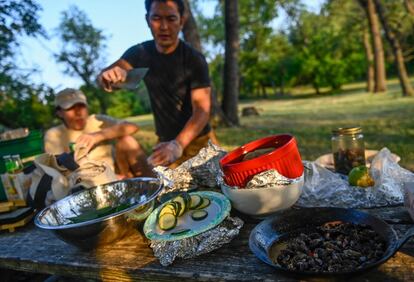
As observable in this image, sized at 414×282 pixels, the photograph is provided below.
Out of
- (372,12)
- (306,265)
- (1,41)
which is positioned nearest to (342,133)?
(306,265)

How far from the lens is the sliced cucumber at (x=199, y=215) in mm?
1572

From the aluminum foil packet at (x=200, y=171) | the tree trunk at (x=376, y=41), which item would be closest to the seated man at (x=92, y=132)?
the aluminum foil packet at (x=200, y=171)

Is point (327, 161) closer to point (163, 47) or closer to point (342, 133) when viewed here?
point (342, 133)

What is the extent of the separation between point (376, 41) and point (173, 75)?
17946mm

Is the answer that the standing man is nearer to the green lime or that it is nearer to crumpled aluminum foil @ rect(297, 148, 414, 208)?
crumpled aluminum foil @ rect(297, 148, 414, 208)

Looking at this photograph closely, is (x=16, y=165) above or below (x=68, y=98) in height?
below

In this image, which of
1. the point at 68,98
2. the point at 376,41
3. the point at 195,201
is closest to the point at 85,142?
the point at 68,98

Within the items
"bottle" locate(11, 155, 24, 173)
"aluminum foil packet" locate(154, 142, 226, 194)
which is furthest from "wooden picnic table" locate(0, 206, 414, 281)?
"bottle" locate(11, 155, 24, 173)

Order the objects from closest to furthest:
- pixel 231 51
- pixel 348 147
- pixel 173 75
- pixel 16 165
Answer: pixel 348 147, pixel 16 165, pixel 173 75, pixel 231 51

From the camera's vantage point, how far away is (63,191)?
7.34ft

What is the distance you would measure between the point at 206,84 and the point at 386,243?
91.4 inches

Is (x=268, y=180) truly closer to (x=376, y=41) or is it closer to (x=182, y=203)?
(x=182, y=203)

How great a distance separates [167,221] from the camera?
1574 mm

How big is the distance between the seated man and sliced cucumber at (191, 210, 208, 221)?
2.10m
